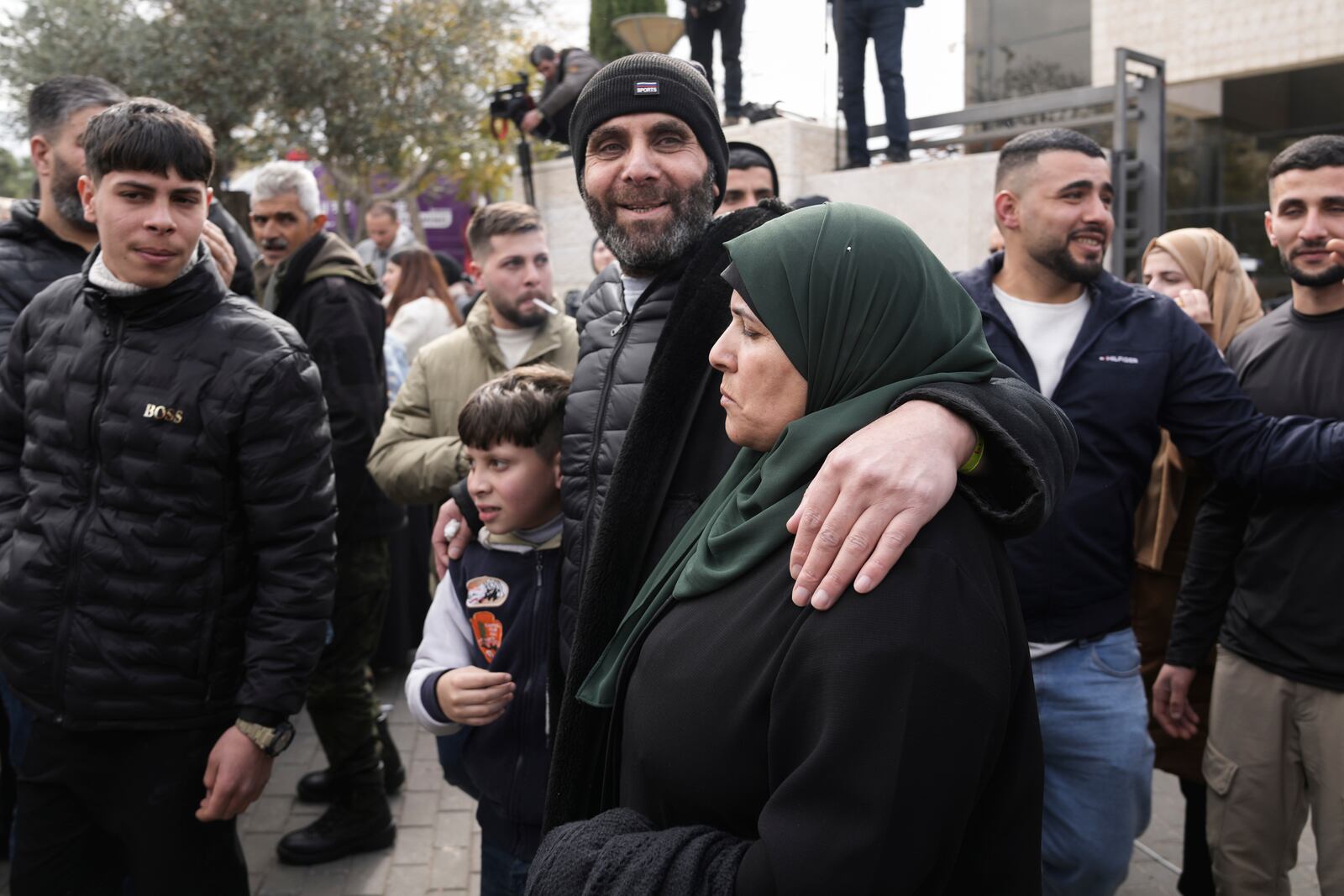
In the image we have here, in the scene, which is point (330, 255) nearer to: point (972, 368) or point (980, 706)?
point (972, 368)

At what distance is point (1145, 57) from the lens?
7004mm

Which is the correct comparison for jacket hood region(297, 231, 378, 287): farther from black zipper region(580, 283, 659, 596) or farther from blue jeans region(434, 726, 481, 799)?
black zipper region(580, 283, 659, 596)

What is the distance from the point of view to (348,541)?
4.37 meters

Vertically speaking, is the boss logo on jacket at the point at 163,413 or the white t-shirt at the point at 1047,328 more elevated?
the white t-shirt at the point at 1047,328

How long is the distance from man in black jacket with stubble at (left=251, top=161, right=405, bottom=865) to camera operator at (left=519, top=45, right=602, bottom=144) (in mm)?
4305

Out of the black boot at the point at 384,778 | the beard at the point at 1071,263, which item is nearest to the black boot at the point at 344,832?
the black boot at the point at 384,778

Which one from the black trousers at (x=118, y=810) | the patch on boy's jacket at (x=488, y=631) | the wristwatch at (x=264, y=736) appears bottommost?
the black trousers at (x=118, y=810)

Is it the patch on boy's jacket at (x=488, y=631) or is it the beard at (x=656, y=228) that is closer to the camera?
the beard at (x=656, y=228)

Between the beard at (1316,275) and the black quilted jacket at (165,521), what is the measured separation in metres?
2.67

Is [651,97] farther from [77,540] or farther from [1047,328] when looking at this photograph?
[77,540]

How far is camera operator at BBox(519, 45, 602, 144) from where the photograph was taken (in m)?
8.62

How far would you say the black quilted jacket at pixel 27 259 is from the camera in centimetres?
365

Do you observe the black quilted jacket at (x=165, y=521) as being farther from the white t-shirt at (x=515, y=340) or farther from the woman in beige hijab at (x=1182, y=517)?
the woman in beige hijab at (x=1182, y=517)

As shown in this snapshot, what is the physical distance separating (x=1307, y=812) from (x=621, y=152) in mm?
2696
